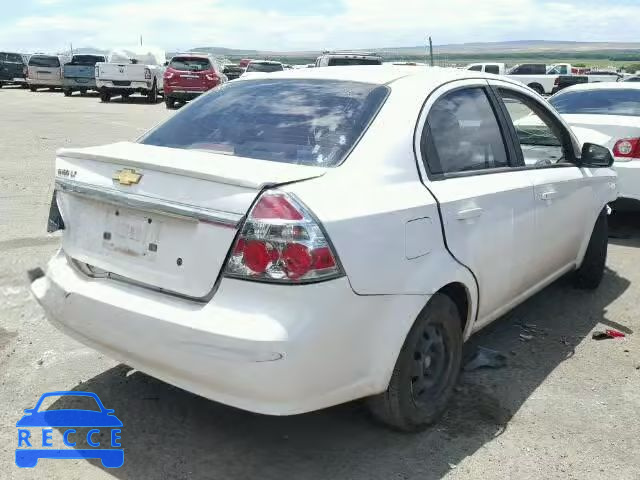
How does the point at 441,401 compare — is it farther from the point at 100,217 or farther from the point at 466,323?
the point at 100,217

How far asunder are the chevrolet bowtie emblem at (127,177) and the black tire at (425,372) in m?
1.35

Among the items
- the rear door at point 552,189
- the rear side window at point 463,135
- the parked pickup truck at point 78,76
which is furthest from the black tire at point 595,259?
the parked pickup truck at point 78,76

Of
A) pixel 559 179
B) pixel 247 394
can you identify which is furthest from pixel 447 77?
pixel 247 394

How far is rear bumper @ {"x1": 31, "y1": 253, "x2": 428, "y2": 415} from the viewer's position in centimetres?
253

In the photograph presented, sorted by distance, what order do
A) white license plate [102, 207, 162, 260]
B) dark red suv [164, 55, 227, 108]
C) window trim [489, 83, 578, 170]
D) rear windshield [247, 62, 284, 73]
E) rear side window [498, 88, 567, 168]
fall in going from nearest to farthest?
white license plate [102, 207, 162, 260] < window trim [489, 83, 578, 170] < rear side window [498, 88, 567, 168] < dark red suv [164, 55, 227, 108] < rear windshield [247, 62, 284, 73]

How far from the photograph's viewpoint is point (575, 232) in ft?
15.3

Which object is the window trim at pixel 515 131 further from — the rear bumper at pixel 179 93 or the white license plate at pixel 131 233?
the rear bumper at pixel 179 93

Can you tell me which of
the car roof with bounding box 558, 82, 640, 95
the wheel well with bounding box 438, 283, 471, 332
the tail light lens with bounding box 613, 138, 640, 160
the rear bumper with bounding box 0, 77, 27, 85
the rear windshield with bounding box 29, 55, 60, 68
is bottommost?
the wheel well with bounding box 438, 283, 471, 332

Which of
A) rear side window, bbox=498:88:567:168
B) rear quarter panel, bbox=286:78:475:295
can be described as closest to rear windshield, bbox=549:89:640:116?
rear side window, bbox=498:88:567:168

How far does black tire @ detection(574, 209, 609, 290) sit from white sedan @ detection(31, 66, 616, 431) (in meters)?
1.42

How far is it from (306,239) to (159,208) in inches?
25.7

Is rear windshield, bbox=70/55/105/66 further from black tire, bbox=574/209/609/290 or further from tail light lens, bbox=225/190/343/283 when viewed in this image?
tail light lens, bbox=225/190/343/283

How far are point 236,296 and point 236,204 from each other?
13.8 inches

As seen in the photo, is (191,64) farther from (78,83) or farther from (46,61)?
(46,61)
